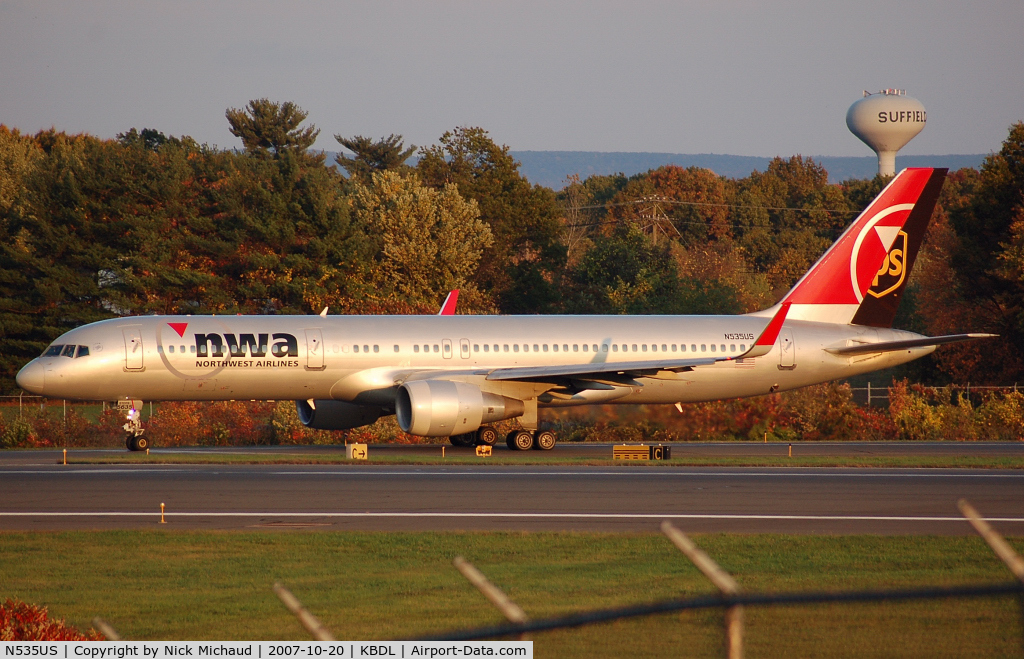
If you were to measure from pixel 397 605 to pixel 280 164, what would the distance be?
5880cm

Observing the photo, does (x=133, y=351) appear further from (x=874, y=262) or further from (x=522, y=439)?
(x=874, y=262)

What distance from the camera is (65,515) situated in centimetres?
1734

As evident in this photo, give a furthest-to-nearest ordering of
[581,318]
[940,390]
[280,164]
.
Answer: [280,164]
[940,390]
[581,318]

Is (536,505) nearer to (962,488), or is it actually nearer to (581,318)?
(962,488)

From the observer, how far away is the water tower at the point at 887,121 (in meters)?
110

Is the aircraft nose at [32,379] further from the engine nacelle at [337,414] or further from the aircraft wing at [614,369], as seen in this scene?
the aircraft wing at [614,369]

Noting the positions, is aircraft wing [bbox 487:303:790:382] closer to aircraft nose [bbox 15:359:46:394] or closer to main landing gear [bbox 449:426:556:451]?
main landing gear [bbox 449:426:556:451]

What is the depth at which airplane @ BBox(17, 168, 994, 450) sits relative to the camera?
1161 inches

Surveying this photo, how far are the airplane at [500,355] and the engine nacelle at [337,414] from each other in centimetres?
4

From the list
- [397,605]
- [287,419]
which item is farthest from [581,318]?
[397,605]

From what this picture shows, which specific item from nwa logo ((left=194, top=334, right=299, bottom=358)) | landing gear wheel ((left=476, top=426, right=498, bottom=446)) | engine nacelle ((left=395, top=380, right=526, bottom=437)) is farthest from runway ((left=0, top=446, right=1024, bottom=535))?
landing gear wheel ((left=476, top=426, right=498, bottom=446))

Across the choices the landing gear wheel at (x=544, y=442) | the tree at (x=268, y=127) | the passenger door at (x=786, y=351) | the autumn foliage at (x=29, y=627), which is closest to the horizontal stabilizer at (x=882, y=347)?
the passenger door at (x=786, y=351)

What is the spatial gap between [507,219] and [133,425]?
160ft
